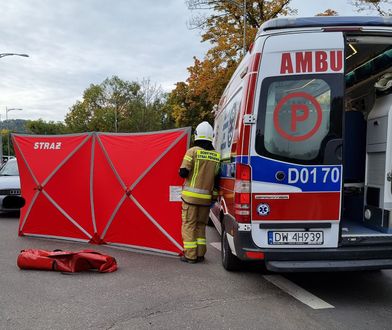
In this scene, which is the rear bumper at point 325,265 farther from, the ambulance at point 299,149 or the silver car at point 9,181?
the silver car at point 9,181

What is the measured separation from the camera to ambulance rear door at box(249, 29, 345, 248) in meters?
4.54

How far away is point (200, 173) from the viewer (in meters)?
6.30

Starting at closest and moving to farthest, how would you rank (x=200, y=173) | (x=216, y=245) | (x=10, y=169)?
(x=200, y=173), (x=216, y=245), (x=10, y=169)

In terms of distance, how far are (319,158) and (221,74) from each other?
19.9 m

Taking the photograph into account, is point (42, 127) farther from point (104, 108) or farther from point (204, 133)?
point (204, 133)

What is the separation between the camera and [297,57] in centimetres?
453

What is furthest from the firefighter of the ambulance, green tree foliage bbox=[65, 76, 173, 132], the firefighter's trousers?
green tree foliage bbox=[65, 76, 173, 132]

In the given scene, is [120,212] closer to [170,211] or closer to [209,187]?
[170,211]

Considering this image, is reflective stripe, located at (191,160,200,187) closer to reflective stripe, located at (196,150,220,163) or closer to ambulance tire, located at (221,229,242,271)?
reflective stripe, located at (196,150,220,163)

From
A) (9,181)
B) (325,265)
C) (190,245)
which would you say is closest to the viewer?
(325,265)

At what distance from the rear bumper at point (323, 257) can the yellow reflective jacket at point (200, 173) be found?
1.79 m

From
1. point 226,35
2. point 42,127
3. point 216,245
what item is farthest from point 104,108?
point 216,245

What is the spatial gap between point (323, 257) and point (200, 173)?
2.33 meters

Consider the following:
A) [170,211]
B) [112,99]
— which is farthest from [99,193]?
[112,99]
